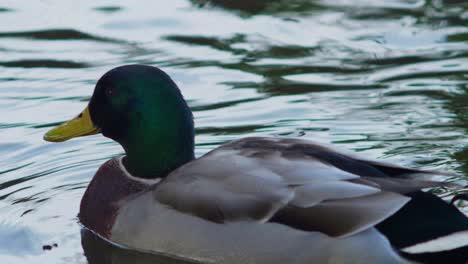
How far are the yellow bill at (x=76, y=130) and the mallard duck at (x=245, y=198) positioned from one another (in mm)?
11

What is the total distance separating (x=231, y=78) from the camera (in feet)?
31.6

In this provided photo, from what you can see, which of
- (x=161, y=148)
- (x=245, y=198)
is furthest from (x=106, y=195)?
(x=245, y=198)

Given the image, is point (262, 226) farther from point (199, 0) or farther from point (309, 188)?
point (199, 0)

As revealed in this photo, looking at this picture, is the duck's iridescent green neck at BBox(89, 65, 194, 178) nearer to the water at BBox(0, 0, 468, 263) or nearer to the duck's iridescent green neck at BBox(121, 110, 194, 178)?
the duck's iridescent green neck at BBox(121, 110, 194, 178)

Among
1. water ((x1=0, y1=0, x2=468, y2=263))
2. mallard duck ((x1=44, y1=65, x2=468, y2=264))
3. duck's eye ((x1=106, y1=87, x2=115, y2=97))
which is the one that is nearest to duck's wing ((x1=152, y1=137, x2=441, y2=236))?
mallard duck ((x1=44, y1=65, x2=468, y2=264))

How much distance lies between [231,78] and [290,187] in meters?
3.63

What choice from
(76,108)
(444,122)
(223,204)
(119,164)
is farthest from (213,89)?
(223,204)

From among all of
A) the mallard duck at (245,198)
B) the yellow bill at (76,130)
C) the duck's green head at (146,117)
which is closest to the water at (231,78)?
the mallard duck at (245,198)

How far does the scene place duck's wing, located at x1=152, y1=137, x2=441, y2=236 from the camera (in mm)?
5945

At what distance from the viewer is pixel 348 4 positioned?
11562 millimetres

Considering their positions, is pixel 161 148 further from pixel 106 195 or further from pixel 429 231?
pixel 429 231

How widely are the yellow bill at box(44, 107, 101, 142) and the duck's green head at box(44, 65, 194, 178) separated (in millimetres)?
77

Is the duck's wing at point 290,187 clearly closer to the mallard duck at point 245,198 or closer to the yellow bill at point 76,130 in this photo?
the mallard duck at point 245,198

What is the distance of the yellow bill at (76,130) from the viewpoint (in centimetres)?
703
